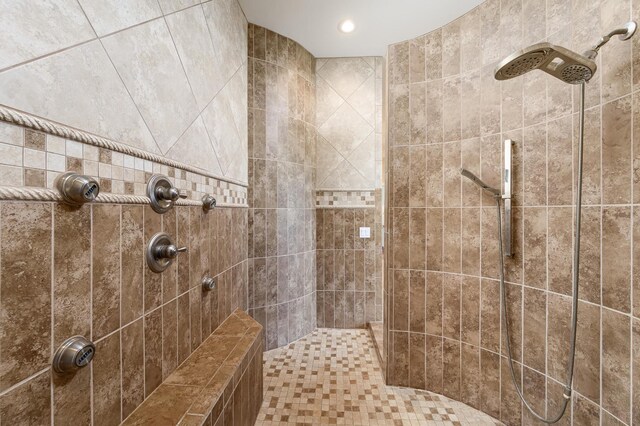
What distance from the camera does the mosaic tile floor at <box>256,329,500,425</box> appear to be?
1.64 metres

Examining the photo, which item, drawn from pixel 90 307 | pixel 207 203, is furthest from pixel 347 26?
pixel 90 307

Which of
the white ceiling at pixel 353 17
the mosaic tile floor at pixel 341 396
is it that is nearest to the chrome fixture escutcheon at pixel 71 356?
the mosaic tile floor at pixel 341 396

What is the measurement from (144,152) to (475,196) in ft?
5.59

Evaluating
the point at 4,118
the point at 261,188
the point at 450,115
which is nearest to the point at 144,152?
the point at 4,118

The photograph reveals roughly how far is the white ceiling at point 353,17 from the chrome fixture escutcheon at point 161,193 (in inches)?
66.6

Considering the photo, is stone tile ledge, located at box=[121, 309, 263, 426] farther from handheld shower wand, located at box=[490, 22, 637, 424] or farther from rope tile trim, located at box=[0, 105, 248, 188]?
handheld shower wand, located at box=[490, 22, 637, 424]

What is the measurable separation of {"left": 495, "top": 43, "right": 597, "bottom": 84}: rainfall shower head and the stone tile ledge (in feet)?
5.38

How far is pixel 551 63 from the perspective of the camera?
3.52ft

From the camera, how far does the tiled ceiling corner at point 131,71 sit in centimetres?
61

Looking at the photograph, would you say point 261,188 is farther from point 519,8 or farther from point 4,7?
point 519,8

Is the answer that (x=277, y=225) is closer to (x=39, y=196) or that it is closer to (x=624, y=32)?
(x=39, y=196)

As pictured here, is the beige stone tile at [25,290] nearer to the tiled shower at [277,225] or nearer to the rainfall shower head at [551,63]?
the tiled shower at [277,225]

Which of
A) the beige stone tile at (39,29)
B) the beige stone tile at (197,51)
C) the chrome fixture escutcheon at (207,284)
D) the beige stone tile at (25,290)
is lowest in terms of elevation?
the chrome fixture escutcheon at (207,284)

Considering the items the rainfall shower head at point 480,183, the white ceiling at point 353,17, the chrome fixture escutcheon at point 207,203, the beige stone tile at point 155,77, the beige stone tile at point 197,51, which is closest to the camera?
the beige stone tile at point 155,77
